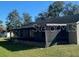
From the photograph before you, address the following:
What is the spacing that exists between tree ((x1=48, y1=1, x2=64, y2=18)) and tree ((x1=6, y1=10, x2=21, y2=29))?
303 inches

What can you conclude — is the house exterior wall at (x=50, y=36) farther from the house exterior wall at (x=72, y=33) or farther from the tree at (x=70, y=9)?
the tree at (x=70, y=9)

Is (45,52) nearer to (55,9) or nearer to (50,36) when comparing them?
(50,36)

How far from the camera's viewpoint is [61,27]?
25.8 metres

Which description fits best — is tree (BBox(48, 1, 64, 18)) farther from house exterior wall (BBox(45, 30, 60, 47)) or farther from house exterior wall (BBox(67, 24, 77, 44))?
house exterior wall (BBox(45, 30, 60, 47))

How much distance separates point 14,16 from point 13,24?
1948 mm

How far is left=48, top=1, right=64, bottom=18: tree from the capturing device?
169ft

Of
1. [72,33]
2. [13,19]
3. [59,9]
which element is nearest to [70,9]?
[59,9]

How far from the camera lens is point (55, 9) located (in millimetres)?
52406

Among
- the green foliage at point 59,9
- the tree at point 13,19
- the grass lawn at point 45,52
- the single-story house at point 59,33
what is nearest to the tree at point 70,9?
the green foliage at point 59,9

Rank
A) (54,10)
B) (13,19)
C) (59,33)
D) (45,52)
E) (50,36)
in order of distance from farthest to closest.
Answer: (54,10), (13,19), (59,33), (50,36), (45,52)

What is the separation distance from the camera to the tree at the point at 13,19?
46862 millimetres

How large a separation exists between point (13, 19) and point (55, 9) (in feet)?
34.6

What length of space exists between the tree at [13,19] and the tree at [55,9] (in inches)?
303

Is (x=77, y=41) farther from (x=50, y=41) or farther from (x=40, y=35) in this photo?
(x=40, y=35)
